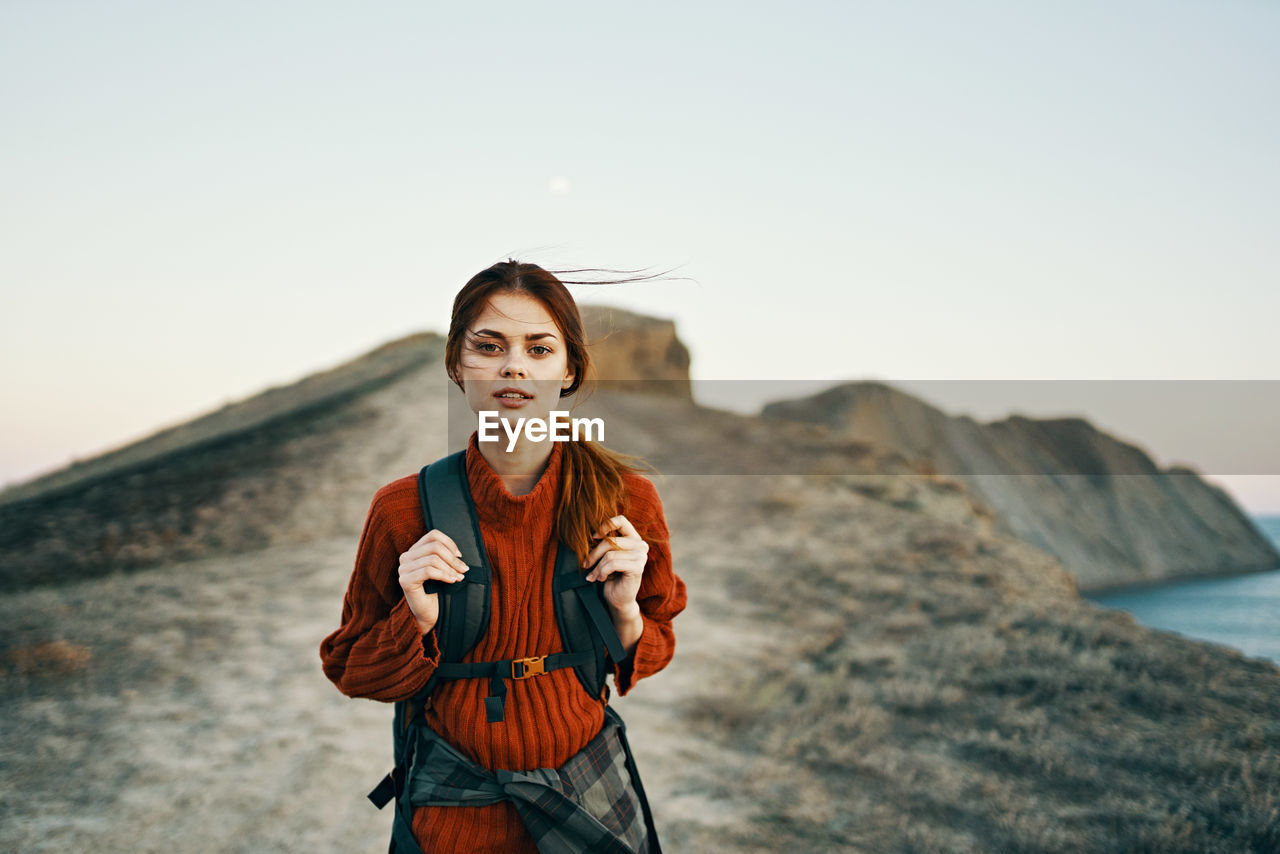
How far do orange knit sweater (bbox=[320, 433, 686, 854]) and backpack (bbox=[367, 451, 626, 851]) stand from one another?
0.08 ft

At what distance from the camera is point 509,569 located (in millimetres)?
1752

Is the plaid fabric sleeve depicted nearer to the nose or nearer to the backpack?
the backpack

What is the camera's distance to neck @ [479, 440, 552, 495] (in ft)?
6.00

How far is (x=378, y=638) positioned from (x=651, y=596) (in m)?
0.65

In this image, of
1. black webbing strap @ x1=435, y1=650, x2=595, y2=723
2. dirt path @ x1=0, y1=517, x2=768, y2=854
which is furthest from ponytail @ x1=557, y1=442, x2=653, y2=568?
dirt path @ x1=0, y1=517, x2=768, y2=854

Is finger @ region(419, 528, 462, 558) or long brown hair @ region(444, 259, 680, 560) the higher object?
long brown hair @ region(444, 259, 680, 560)

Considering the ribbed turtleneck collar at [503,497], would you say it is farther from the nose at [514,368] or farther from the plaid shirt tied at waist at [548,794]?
the plaid shirt tied at waist at [548,794]

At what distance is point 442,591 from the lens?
1.68 meters

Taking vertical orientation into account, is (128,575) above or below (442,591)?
below

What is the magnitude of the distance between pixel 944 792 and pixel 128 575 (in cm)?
900

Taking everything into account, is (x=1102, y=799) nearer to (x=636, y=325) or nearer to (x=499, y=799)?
(x=499, y=799)

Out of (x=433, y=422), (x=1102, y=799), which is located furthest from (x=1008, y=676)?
(x=433, y=422)

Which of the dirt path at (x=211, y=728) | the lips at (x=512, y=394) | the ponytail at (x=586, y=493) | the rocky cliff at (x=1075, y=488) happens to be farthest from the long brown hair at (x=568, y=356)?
the rocky cliff at (x=1075, y=488)

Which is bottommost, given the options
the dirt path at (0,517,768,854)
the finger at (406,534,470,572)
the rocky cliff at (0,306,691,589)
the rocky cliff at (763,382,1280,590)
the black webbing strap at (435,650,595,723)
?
the rocky cliff at (763,382,1280,590)
